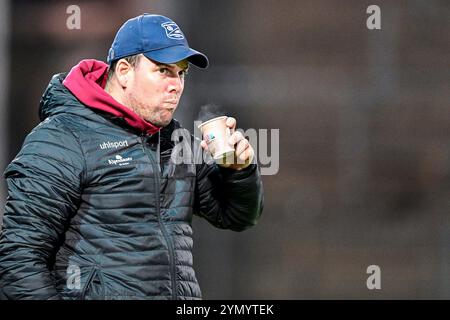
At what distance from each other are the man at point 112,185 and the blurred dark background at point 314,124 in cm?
267

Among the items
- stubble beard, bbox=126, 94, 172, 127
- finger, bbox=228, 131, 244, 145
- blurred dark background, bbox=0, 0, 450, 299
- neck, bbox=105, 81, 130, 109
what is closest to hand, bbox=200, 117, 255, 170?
finger, bbox=228, 131, 244, 145

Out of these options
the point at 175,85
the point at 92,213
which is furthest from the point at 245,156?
the point at 92,213

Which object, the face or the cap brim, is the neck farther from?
the cap brim

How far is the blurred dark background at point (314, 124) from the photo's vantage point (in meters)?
5.70

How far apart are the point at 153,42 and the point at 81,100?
31 cm

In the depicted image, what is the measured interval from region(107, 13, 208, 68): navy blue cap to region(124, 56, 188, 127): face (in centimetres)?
4

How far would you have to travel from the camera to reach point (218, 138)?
2.82m

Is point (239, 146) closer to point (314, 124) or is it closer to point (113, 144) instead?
point (113, 144)

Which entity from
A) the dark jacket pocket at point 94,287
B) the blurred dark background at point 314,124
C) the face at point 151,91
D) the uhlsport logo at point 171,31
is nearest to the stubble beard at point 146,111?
the face at point 151,91

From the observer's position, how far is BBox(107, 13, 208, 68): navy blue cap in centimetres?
287

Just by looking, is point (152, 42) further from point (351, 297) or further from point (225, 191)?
point (351, 297)

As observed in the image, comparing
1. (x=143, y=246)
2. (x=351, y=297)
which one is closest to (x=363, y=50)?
(x=351, y=297)

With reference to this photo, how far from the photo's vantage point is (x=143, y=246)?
2.74m

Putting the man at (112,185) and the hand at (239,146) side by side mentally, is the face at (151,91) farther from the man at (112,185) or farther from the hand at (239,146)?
the hand at (239,146)
